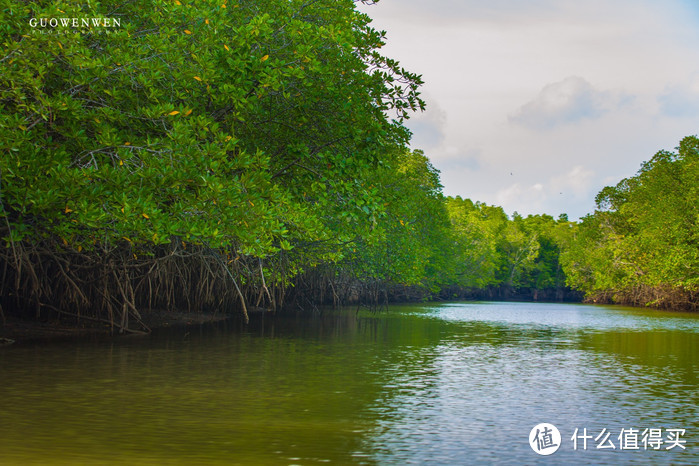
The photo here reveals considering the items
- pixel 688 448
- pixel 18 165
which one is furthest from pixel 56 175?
pixel 688 448

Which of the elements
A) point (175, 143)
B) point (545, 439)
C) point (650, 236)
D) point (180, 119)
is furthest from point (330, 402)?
point (650, 236)

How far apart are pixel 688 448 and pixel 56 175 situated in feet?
26.4

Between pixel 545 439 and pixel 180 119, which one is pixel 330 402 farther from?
pixel 180 119

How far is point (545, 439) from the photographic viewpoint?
23.2 feet

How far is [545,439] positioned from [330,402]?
2.62 meters

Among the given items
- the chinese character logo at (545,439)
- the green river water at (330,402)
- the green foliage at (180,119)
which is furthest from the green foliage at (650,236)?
the chinese character logo at (545,439)

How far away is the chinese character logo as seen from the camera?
6695 mm

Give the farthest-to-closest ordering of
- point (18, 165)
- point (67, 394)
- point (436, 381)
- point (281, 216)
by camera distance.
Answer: point (281, 216) → point (436, 381) → point (18, 165) → point (67, 394)

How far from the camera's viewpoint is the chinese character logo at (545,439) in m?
6.70

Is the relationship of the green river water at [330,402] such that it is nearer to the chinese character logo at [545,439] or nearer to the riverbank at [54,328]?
the chinese character logo at [545,439]

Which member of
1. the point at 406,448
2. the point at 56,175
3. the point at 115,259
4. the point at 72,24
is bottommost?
the point at 406,448

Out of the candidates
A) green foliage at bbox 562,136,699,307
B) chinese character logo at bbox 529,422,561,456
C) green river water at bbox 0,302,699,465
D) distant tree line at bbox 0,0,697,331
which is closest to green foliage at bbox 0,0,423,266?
distant tree line at bbox 0,0,697,331

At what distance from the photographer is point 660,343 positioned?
59.7ft

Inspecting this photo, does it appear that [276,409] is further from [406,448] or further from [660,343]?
[660,343]
